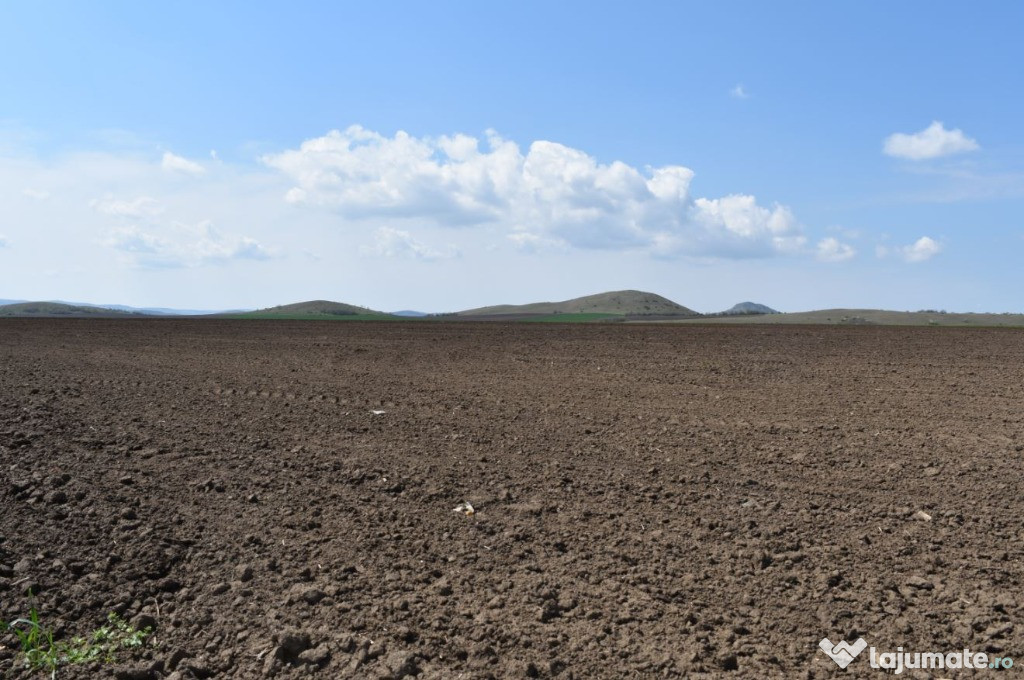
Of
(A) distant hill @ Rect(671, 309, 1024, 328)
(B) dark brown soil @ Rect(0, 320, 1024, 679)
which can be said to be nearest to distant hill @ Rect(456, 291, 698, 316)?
(A) distant hill @ Rect(671, 309, 1024, 328)

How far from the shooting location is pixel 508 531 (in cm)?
525

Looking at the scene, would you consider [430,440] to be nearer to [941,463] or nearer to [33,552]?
[33,552]

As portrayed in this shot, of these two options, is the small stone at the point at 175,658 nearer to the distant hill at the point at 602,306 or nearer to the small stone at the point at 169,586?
the small stone at the point at 169,586

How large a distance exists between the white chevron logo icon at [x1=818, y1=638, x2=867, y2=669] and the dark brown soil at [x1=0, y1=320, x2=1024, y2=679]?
67 mm

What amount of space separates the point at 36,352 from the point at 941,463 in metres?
21.2

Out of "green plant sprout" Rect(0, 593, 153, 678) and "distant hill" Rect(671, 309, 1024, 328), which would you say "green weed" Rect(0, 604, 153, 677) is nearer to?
"green plant sprout" Rect(0, 593, 153, 678)

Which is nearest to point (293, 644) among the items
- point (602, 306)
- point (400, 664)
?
point (400, 664)

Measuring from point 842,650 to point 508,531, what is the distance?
7.35 feet

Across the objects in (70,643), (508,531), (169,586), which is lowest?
(70,643)

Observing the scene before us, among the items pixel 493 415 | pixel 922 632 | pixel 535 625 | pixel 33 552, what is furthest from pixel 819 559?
pixel 493 415

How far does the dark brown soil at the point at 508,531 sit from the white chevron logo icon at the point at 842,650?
7cm

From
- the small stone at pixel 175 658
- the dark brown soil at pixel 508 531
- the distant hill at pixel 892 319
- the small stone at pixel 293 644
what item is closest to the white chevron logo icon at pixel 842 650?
the dark brown soil at pixel 508 531

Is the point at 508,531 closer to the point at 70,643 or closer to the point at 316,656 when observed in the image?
the point at 316,656

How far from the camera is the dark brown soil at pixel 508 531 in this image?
3.83 meters
